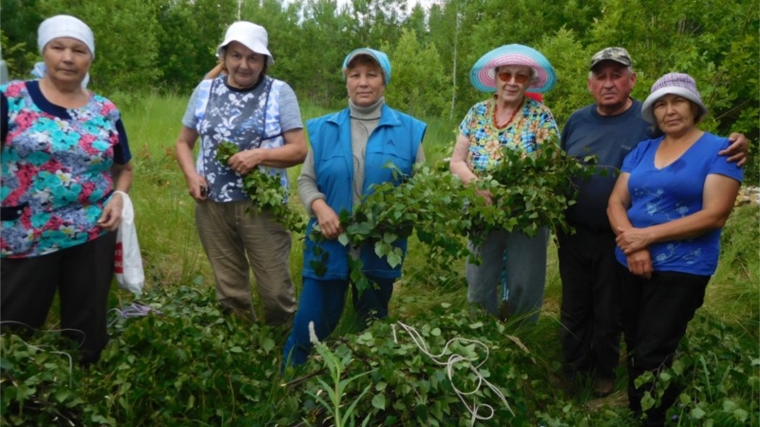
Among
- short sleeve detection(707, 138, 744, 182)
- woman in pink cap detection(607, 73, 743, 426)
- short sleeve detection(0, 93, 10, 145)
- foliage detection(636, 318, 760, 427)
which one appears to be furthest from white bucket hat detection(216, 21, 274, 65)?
foliage detection(636, 318, 760, 427)

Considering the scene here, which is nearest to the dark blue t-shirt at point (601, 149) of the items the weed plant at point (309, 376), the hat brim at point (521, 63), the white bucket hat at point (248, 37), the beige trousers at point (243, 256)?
the hat brim at point (521, 63)

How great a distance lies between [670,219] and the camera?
3.51 m

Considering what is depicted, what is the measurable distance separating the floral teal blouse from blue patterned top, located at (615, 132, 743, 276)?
2.56m

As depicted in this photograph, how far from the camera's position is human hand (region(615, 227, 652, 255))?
3523mm

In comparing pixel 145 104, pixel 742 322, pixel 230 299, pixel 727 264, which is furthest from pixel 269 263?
pixel 145 104

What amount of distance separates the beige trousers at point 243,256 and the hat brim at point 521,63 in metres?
1.51

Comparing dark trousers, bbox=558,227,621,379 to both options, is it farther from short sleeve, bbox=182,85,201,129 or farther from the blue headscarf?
short sleeve, bbox=182,85,201,129

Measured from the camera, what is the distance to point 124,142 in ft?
11.6

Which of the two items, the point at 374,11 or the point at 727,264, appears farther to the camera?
the point at 374,11

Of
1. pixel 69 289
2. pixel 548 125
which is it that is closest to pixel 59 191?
pixel 69 289

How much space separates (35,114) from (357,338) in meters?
1.69

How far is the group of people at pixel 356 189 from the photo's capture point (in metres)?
3.24

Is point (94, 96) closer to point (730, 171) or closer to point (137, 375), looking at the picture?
point (137, 375)

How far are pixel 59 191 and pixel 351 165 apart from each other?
1381mm
